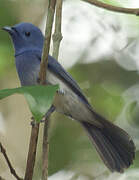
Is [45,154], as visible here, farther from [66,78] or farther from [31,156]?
[66,78]

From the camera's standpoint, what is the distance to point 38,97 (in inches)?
69.3

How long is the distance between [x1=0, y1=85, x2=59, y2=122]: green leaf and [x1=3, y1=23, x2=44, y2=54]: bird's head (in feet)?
6.58

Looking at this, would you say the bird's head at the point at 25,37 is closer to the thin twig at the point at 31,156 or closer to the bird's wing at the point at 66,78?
the bird's wing at the point at 66,78

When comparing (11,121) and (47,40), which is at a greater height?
(47,40)

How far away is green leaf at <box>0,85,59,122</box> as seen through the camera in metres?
1.75

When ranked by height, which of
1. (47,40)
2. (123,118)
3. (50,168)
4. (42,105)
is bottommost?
(50,168)

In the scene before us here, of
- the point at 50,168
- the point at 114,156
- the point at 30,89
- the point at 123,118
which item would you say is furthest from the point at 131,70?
the point at 30,89

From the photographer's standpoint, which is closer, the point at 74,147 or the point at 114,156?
the point at 114,156

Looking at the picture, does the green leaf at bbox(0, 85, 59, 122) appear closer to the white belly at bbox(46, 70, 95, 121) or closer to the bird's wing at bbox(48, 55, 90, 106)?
the bird's wing at bbox(48, 55, 90, 106)

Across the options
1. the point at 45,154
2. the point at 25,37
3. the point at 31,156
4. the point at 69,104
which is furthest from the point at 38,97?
the point at 25,37

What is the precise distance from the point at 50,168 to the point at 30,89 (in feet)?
8.56

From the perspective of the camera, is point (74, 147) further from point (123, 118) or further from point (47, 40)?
point (47, 40)

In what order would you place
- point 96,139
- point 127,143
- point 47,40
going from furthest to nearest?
point 96,139 → point 127,143 → point 47,40

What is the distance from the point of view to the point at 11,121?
486cm
